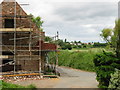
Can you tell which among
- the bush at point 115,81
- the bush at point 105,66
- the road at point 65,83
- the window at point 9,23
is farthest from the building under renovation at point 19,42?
the bush at point 115,81

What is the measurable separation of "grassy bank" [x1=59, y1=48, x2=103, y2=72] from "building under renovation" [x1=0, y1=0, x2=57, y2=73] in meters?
7.38

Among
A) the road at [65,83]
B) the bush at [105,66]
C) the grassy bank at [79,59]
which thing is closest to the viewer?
the bush at [105,66]

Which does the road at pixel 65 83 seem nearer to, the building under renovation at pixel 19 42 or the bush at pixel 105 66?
the bush at pixel 105 66

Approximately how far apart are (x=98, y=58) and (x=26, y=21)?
9364 millimetres

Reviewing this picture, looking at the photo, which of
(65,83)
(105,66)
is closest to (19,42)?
(65,83)

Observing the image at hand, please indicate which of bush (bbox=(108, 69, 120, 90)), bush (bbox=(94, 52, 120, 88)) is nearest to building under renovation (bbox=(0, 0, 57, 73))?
bush (bbox=(94, 52, 120, 88))

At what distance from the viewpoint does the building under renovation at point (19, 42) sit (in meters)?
16.2

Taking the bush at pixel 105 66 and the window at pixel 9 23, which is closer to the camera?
the bush at pixel 105 66

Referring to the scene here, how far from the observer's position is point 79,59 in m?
24.0

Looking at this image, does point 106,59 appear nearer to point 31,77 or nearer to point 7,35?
point 31,77

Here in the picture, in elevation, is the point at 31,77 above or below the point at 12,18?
below

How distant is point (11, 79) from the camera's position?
14.2 m

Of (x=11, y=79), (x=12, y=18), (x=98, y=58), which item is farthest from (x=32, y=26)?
(x=98, y=58)

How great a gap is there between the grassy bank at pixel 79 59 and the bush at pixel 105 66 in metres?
9.66
